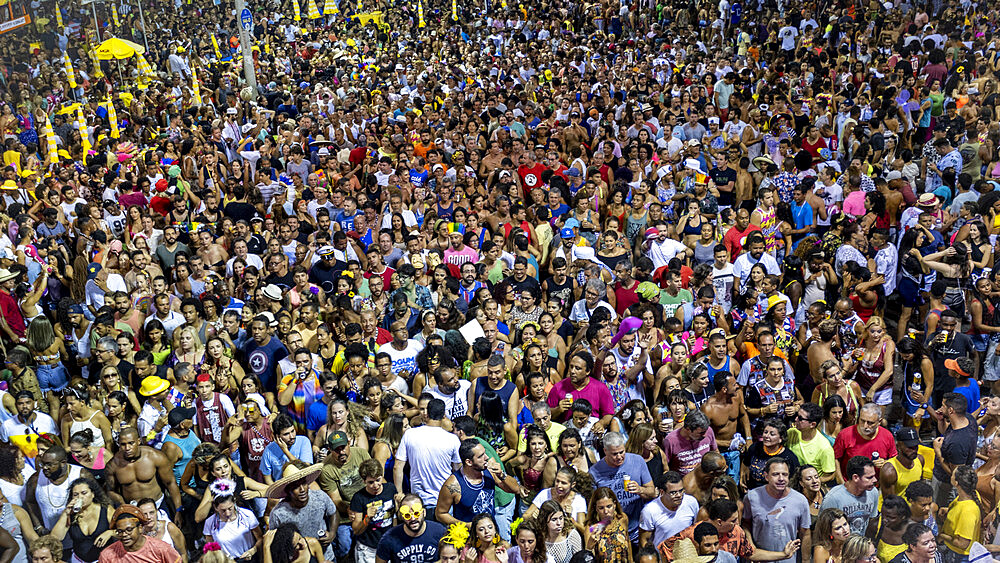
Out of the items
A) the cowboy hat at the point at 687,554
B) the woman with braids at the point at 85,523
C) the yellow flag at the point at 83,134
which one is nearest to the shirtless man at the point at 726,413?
A: the cowboy hat at the point at 687,554

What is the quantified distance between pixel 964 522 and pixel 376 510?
12.1ft

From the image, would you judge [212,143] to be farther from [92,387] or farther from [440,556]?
[440,556]

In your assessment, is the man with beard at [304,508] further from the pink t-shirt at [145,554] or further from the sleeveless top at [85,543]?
the sleeveless top at [85,543]

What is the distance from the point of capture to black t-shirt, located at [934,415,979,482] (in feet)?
21.3

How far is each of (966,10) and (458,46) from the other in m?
10.6

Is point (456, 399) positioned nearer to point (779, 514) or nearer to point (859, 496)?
point (779, 514)

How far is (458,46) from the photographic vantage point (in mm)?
22328

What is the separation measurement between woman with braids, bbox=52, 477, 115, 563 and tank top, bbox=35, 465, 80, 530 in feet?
0.56

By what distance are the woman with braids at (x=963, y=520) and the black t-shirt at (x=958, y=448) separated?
1.42 feet

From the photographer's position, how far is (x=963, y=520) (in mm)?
5941

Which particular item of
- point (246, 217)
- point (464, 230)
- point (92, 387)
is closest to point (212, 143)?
point (246, 217)

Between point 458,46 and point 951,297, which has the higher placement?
point 951,297

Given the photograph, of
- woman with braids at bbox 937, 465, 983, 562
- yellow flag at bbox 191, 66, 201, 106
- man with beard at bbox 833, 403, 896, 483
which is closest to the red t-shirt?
man with beard at bbox 833, 403, 896, 483

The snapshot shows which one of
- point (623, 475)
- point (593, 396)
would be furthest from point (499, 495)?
point (593, 396)
